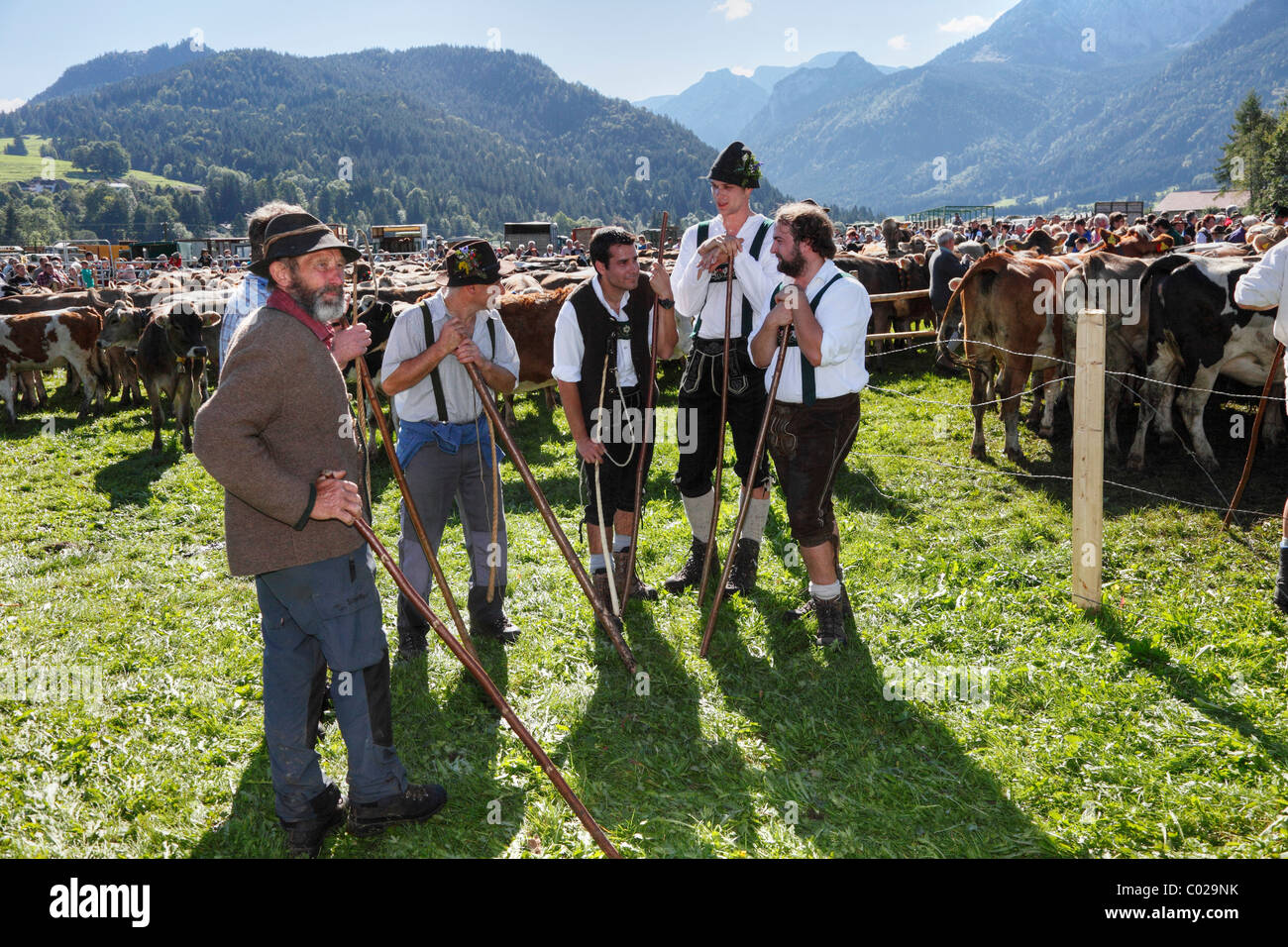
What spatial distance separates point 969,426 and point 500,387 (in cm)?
726

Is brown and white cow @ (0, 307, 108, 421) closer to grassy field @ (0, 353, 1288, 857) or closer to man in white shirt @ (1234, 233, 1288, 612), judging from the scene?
grassy field @ (0, 353, 1288, 857)

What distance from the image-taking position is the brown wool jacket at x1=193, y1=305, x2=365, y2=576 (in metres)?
3.01

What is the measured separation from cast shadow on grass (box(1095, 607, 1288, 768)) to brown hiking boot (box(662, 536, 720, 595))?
253 cm

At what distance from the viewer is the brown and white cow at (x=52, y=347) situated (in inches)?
537

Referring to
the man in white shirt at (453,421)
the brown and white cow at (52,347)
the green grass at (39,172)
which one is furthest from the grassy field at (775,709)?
the green grass at (39,172)

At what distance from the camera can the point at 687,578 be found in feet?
20.1

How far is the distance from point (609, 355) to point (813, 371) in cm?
131

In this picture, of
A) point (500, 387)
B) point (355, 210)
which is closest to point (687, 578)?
point (500, 387)

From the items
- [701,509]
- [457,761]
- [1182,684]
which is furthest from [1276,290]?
[457,761]

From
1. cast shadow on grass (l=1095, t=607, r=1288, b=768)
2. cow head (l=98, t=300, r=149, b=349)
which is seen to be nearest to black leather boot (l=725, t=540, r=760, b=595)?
cast shadow on grass (l=1095, t=607, r=1288, b=768)

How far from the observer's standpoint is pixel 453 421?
200 inches

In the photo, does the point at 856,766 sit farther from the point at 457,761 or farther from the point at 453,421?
the point at 453,421

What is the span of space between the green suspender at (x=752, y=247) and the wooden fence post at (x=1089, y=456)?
206 centimetres

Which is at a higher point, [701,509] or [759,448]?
[759,448]
